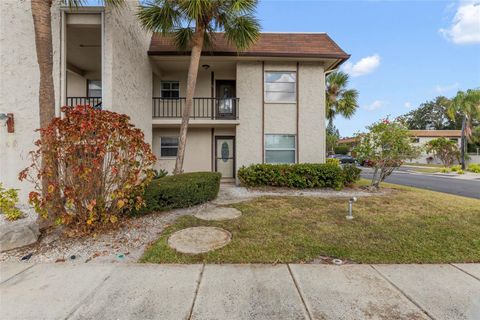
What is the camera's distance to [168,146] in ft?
40.4

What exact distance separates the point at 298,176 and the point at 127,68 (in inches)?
304

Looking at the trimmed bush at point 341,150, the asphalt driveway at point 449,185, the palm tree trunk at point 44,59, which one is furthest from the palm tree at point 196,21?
the trimmed bush at point 341,150

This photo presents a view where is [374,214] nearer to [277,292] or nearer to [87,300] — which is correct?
[277,292]

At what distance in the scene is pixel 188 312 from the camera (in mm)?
2656

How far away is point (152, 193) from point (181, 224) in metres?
1.34

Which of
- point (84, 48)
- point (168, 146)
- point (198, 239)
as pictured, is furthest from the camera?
point (168, 146)

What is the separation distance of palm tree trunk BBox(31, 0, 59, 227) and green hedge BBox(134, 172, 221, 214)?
2116mm

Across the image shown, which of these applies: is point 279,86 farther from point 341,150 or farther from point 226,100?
point 341,150

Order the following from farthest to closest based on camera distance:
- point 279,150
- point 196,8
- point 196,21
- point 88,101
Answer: point 279,150
point 88,101
point 196,21
point 196,8

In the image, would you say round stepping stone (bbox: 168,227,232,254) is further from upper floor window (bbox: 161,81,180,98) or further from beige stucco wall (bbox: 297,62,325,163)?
upper floor window (bbox: 161,81,180,98)

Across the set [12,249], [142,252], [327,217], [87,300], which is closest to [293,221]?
[327,217]

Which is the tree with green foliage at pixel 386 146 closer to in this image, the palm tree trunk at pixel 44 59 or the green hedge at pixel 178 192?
the green hedge at pixel 178 192

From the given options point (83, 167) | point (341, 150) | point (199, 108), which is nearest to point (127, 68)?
point (199, 108)

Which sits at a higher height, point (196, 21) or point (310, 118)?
point (196, 21)
